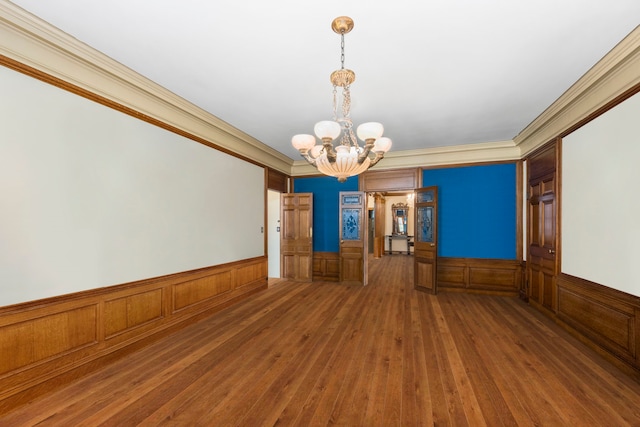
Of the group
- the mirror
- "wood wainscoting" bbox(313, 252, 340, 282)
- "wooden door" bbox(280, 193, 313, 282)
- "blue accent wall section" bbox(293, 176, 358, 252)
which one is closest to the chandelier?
"wooden door" bbox(280, 193, 313, 282)

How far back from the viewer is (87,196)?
2.66m

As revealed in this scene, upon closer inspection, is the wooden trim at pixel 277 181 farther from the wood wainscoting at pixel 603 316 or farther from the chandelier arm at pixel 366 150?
the wood wainscoting at pixel 603 316

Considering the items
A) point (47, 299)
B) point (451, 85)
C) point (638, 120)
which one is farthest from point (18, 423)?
point (638, 120)

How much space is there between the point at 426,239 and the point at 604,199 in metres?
3.03

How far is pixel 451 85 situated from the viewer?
10.5ft

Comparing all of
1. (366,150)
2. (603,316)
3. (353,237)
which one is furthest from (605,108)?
(353,237)

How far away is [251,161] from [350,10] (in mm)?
3735

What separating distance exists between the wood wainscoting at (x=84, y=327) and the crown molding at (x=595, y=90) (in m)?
5.37

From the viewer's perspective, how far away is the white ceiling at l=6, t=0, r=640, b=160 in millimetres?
2049

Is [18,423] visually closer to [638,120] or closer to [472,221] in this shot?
[638,120]

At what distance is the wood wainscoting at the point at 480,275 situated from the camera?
17.7ft

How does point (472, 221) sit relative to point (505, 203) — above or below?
below

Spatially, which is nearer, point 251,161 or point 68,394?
point 68,394

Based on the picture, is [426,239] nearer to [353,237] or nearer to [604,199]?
[353,237]
